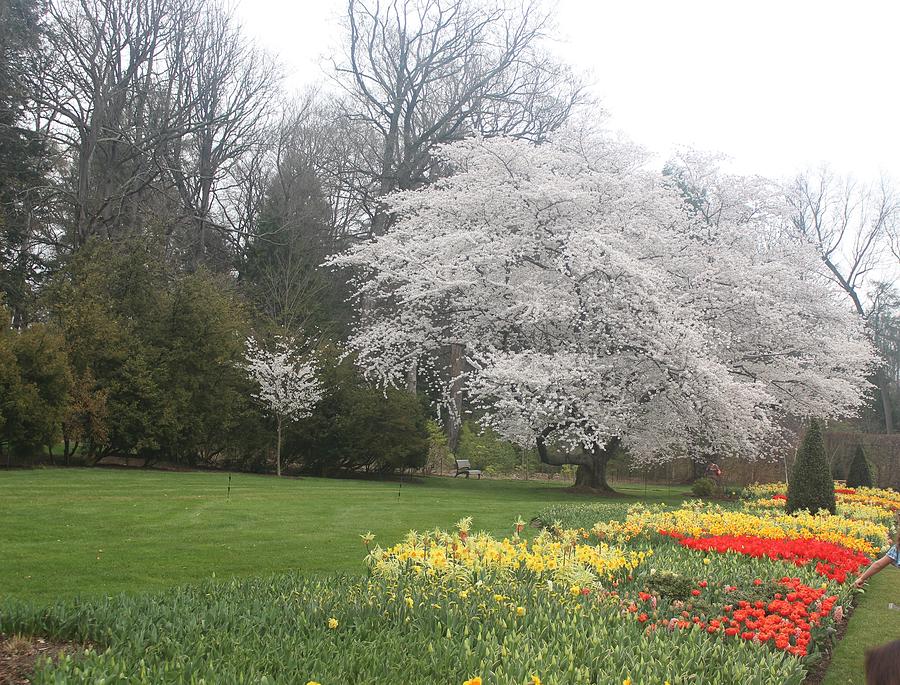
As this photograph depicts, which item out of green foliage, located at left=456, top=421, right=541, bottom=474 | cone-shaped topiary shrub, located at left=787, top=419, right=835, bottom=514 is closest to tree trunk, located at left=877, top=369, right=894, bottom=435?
green foliage, located at left=456, top=421, right=541, bottom=474

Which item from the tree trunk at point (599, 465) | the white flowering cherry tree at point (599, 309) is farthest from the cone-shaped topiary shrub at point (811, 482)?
the tree trunk at point (599, 465)

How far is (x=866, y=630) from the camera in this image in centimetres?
603

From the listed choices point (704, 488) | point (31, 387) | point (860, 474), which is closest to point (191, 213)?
point (31, 387)

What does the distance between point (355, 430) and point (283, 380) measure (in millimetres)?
2227

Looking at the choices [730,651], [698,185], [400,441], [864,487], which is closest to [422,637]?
[730,651]

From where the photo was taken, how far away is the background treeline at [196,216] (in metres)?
16.9

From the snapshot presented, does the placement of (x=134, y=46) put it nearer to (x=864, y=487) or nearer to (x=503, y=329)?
(x=503, y=329)

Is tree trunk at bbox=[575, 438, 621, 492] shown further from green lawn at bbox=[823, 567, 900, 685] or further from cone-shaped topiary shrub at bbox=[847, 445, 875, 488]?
green lawn at bbox=[823, 567, 900, 685]

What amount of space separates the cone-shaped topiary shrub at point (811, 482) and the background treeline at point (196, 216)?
370 inches

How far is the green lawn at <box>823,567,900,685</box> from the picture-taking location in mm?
4949

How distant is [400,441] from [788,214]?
12.5 meters

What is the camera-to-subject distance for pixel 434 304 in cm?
1767

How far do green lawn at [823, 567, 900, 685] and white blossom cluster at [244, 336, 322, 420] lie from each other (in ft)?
42.1

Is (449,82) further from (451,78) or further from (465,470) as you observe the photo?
(465,470)
